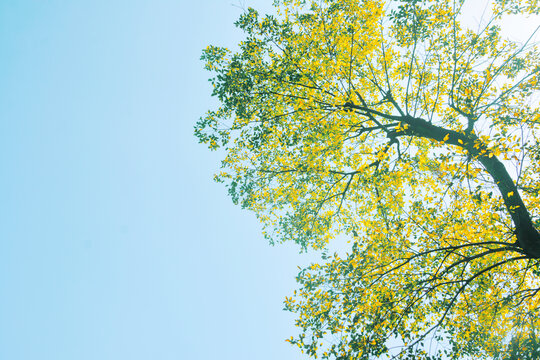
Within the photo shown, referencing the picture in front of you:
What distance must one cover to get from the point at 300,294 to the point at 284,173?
405 cm

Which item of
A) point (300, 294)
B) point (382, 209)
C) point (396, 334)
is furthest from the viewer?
point (382, 209)

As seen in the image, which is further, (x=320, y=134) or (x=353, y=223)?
(x=353, y=223)

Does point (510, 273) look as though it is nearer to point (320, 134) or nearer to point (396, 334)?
point (396, 334)

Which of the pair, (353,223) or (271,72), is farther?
(353,223)

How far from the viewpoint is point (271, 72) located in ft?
26.5

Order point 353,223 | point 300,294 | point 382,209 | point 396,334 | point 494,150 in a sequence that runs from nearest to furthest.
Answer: point 494,150 < point 396,334 < point 300,294 < point 382,209 < point 353,223

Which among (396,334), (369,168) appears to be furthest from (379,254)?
(369,168)

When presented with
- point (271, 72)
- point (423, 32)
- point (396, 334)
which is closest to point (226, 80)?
point (271, 72)

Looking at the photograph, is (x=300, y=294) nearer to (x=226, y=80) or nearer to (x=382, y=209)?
(x=382, y=209)

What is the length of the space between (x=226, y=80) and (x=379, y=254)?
6659 mm

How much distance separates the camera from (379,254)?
656 cm

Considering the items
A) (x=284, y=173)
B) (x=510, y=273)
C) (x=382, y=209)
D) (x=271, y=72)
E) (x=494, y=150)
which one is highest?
(x=271, y=72)

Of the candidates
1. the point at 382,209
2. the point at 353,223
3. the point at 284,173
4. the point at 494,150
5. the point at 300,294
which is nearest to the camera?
the point at 494,150

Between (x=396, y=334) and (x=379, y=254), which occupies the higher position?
(x=379, y=254)
